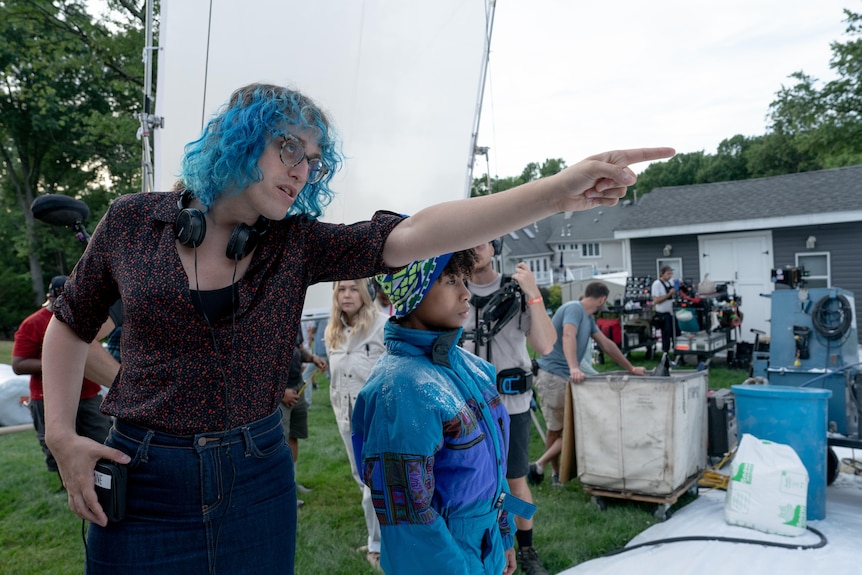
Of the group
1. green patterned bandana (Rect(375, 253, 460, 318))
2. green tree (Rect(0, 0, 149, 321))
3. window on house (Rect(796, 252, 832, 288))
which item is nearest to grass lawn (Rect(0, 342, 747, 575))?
green patterned bandana (Rect(375, 253, 460, 318))

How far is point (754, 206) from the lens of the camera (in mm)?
18250

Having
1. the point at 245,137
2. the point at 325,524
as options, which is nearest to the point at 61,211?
the point at 245,137

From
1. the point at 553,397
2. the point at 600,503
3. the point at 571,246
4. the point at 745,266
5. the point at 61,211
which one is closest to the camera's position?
the point at 61,211

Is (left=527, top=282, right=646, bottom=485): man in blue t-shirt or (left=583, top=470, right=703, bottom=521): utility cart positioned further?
(left=527, top=282, right=646, bottom=485): man in blue t-shirt

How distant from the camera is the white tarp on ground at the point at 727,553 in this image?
372 cm

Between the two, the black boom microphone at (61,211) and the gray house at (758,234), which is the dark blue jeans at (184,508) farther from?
the gray house at (758,234)

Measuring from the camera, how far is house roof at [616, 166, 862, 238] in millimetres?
16312

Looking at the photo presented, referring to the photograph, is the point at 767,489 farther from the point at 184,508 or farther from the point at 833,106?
the point at 833,106

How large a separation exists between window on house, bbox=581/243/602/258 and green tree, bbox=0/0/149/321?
3211 cm

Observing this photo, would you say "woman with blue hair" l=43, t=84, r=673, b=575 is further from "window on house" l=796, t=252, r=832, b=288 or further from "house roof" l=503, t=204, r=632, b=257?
"house roof" l=503, t=204, r=632, b=257

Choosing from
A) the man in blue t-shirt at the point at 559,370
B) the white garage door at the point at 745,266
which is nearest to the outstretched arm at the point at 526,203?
the man in blue t-shirt at the point at 559,370

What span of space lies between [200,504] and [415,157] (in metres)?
4.89

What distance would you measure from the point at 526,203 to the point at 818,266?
18149 millimetres

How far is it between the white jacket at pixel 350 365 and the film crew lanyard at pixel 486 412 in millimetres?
2224
